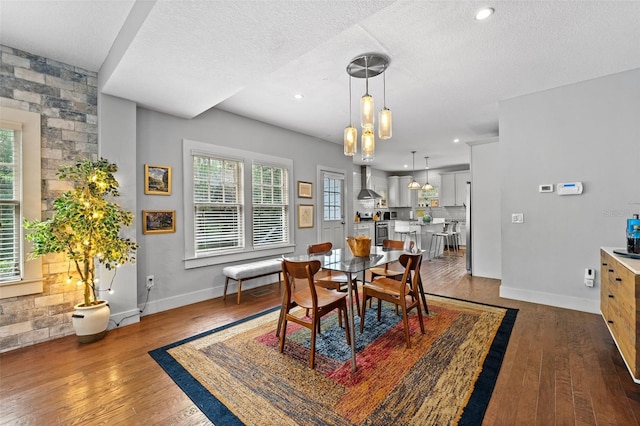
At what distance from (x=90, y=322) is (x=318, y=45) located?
10.5 feet

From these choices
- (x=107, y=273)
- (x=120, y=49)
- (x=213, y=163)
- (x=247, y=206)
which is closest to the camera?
(x=120, y=49)

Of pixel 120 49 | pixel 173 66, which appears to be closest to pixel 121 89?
pixel 120 49

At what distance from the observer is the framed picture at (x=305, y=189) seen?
5.11m

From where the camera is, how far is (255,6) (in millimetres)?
1688

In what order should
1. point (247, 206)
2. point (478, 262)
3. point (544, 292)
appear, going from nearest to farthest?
point (544, 292) < point (247, 206) < point (478, 262)

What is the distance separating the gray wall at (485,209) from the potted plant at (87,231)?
5.32 m

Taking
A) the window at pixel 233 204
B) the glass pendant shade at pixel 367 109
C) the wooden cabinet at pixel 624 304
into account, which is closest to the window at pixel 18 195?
the window at pixel 233 204

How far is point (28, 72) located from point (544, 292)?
20.4ft

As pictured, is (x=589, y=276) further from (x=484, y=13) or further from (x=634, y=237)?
(x=484, y=13)

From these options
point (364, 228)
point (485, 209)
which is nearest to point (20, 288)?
point (485, 209)

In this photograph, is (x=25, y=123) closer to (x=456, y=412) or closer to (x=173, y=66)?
(x=173, y=66)

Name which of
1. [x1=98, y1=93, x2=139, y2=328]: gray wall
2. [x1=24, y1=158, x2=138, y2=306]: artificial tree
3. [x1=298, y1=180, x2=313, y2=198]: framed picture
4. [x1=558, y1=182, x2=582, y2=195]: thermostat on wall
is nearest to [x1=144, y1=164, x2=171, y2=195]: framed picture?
[x1=98, y1=93, x2=139, y2=328]: gray wall

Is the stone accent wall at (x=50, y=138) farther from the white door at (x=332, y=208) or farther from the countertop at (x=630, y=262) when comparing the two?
the countertop at (x=630, y=262)

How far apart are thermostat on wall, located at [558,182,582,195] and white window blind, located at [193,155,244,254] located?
430 centimetres
